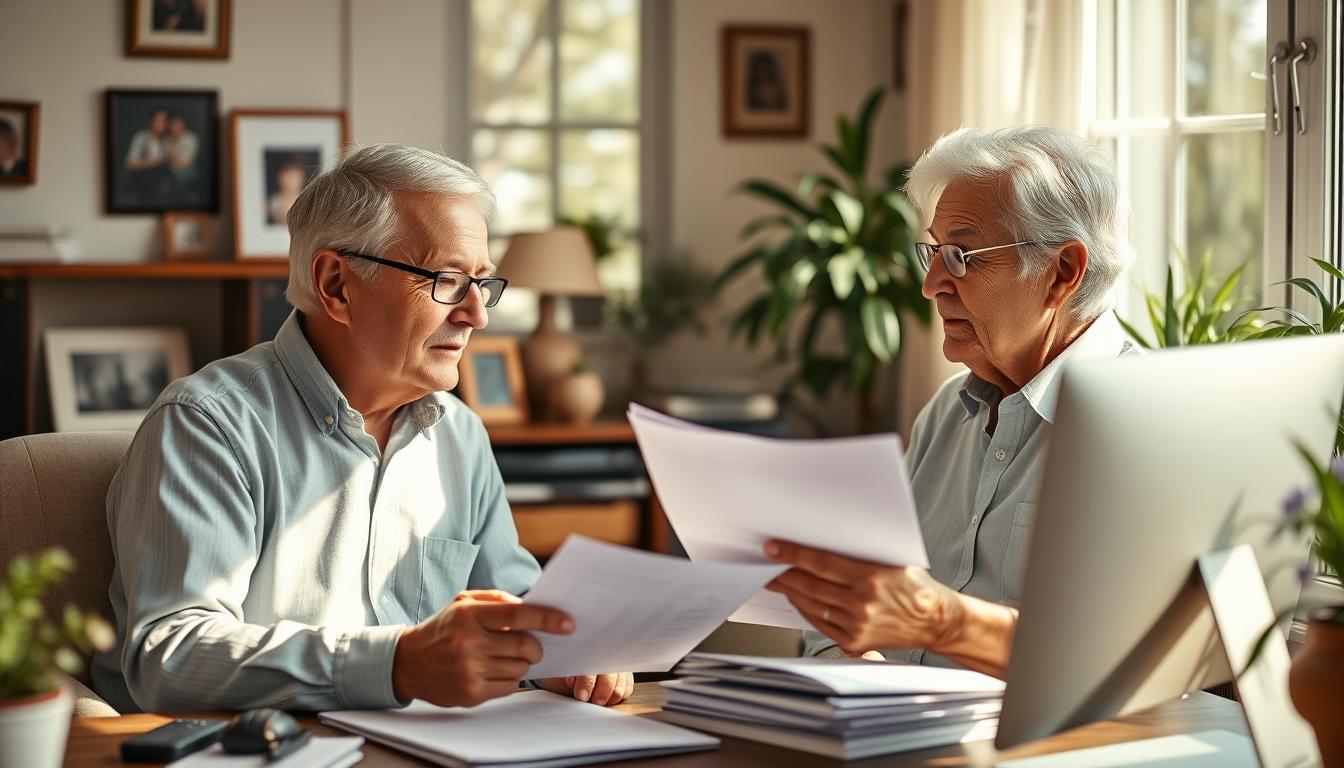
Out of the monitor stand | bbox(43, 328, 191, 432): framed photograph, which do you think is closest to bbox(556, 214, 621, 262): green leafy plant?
bbox(43, 328, 191, 432): framed photograph

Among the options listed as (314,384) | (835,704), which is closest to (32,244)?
(314,384)

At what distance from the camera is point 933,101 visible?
3844 millimetres

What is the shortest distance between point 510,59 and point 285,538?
10.5 feet

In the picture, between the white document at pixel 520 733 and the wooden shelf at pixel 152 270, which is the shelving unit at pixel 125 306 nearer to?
the wooden shelf at pixel 152 270

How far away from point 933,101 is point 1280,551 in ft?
9.07

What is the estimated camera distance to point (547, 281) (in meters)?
3.98

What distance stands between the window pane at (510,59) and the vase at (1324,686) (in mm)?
3845

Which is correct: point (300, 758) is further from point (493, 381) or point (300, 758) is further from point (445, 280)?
point (493, 381)

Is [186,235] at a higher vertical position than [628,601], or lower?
higher

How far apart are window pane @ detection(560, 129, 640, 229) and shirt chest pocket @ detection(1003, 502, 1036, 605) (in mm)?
3024

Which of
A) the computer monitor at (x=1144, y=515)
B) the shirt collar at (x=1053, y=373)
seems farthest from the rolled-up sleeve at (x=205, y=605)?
the shirt collar at (x=1053, y=373)

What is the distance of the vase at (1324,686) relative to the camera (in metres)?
1.02

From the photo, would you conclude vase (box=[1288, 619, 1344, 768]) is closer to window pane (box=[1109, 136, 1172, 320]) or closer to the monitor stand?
the monitor stand

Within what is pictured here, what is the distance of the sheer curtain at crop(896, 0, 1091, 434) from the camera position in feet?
11.1
